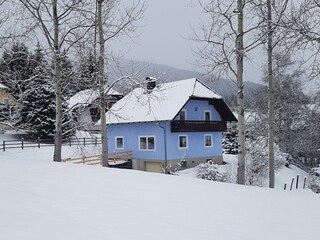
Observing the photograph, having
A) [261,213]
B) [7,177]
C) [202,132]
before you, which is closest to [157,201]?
[261,213]

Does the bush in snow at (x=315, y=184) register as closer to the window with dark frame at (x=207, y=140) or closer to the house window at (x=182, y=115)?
the window with dark frame at (x=207, y=140)

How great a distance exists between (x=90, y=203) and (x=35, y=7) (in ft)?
39.1

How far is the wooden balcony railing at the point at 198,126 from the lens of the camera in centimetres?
2723

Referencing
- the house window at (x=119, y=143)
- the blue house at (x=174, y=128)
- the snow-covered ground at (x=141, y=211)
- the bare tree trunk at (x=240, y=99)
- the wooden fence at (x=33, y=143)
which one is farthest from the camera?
the house window at (x=119, y=143)

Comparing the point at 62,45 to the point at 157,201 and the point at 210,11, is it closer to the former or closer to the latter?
the point at 210,11

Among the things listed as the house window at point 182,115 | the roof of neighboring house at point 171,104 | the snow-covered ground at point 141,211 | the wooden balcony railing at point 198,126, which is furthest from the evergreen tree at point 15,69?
the house window at point 182,115

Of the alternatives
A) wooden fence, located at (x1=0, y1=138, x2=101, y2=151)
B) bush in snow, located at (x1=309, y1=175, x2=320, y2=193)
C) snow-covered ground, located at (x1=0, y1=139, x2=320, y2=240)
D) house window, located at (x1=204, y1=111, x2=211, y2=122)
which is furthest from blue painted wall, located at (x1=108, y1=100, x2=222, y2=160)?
snow-covered ground, located at (x1=0, y1=139, x2=320, y2=240)

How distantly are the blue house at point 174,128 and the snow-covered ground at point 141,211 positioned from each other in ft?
60.4

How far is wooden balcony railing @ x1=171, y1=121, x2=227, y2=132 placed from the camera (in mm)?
27234

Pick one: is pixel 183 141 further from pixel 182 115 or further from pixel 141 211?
pixel 141 211

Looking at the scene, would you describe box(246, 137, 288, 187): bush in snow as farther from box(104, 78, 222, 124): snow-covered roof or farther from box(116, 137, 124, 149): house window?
box(116, 137, 124, 149): house window

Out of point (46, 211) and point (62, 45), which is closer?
point (46, 211)

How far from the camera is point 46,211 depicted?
4.58 m

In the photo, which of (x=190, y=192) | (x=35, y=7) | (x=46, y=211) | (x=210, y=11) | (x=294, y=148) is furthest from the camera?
(x=294, y=148)
